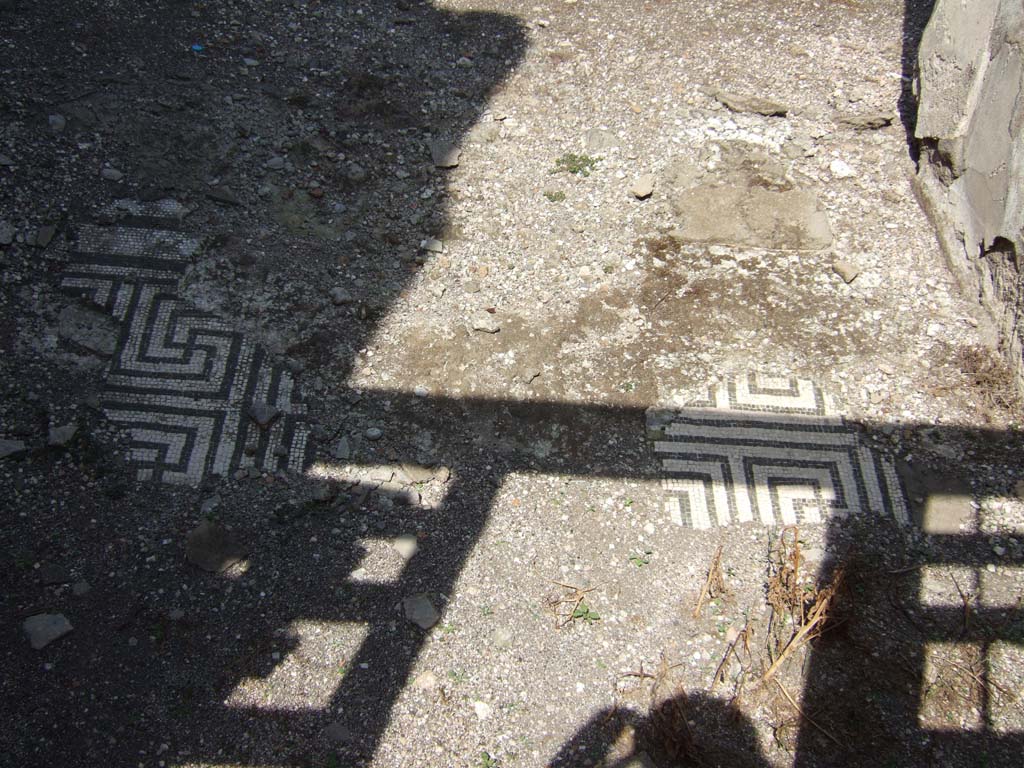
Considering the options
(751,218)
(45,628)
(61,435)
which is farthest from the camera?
(751,218)

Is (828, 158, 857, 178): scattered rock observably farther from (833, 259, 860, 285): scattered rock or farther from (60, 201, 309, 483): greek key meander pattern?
(60, 201, 309, 483): greek key meander pattern

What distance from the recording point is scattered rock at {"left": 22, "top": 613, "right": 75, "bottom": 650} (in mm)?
2867

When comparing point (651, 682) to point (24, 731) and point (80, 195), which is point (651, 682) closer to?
point (24, 731)

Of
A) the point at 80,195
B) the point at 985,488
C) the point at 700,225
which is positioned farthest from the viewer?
the point at 700,225

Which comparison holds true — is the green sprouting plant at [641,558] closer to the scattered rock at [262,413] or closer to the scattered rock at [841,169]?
the scattered rock at [262,413]

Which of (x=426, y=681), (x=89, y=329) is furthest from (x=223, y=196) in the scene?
(x=426, y=681)

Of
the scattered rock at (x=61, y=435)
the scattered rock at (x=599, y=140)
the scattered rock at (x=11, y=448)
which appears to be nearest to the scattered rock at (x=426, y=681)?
the scattered rock at (x=61, y=435)

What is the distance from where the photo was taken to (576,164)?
4664 millimetres

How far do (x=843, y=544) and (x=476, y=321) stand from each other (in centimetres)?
215

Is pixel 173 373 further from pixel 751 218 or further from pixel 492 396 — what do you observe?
pixel 751 218

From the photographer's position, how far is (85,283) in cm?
380

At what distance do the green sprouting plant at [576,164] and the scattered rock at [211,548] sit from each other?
3.00 m

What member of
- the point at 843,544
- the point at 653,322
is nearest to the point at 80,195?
the point at 653,322

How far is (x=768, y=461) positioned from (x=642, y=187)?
194 cm
